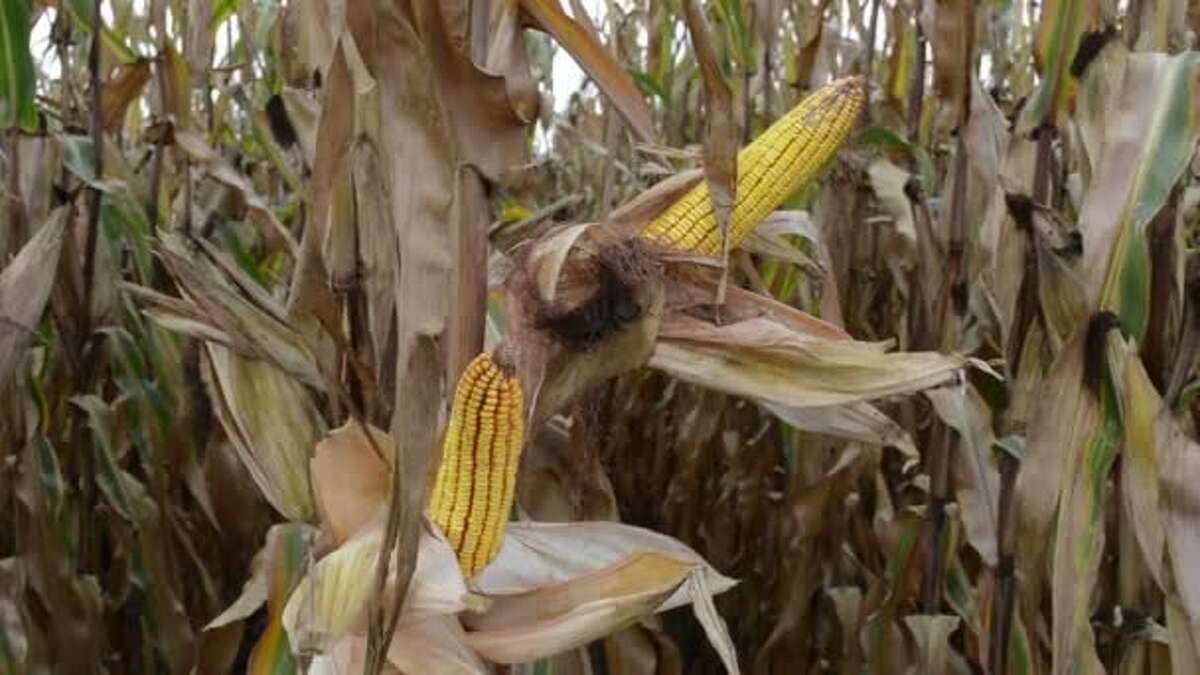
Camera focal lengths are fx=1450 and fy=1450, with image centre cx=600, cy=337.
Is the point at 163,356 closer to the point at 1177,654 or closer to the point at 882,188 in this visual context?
the point at 882,188

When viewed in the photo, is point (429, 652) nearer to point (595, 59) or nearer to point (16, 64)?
point (595, 59)

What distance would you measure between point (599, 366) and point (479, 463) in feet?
0.59

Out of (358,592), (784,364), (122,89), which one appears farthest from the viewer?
(122,89)

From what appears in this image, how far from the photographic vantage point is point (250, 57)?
3.10 m

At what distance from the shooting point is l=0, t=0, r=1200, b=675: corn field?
104cm

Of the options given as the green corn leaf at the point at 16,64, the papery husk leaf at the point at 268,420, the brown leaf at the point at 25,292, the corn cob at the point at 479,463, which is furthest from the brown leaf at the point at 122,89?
the corn cob at the point at 479,463

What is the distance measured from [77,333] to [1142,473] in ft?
4.70

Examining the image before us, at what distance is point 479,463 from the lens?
1039 millimetres

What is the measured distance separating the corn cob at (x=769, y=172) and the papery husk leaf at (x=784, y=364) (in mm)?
83

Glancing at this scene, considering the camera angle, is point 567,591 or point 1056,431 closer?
point 567,591

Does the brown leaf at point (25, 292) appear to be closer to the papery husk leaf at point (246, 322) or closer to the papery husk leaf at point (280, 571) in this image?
the papery husk leaf at point (246, 322)

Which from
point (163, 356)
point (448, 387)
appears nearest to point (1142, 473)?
point (448, 387)

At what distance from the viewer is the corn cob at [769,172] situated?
1.32 metres

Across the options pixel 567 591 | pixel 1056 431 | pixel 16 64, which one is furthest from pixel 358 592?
pixel 16 64
